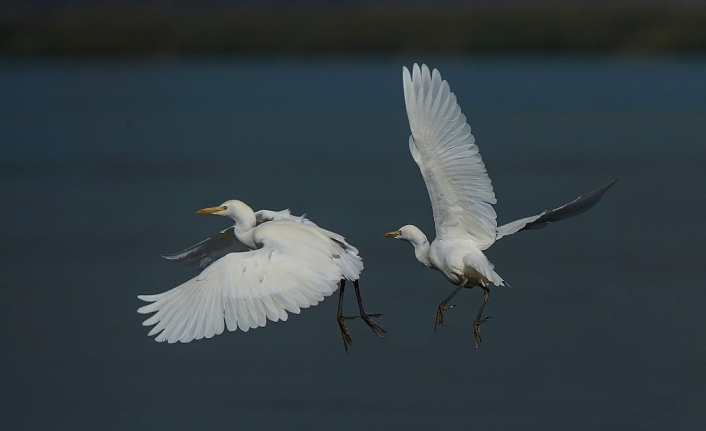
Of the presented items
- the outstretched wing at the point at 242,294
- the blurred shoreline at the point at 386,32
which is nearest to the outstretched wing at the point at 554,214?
the outstretched wing at the point at 242,294

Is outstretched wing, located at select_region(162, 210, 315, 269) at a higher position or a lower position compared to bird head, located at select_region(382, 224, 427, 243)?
higher

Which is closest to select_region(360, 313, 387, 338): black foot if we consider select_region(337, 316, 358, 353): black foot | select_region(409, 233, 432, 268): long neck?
select_region(337, 316, 358, 353): black foot

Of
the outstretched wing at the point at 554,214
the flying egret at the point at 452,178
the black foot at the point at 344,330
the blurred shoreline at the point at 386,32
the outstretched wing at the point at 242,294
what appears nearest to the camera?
the outstretched wing at the point at 242,294

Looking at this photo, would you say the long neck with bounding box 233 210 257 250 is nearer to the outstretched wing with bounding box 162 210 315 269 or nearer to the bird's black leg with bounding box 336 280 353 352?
the outstretched wing with bounding box 162 210 315 269

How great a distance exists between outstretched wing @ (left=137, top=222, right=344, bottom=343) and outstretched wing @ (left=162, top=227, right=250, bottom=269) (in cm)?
129

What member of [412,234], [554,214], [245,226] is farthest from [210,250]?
[554,214]

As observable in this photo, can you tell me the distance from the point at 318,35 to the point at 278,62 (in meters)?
1.95

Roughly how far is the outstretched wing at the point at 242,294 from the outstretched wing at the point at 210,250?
1290mm

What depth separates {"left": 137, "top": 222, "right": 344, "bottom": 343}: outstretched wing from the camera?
312 inches

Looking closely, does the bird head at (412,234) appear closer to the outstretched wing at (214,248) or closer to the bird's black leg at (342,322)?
the bird's black leg at (342,322)

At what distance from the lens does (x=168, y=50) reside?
154 ft

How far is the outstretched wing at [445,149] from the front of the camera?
894 centimetres

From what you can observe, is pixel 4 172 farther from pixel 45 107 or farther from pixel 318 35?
pixel 318 35

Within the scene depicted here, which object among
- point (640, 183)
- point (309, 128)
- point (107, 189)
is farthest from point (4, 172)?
point (640, 183)
